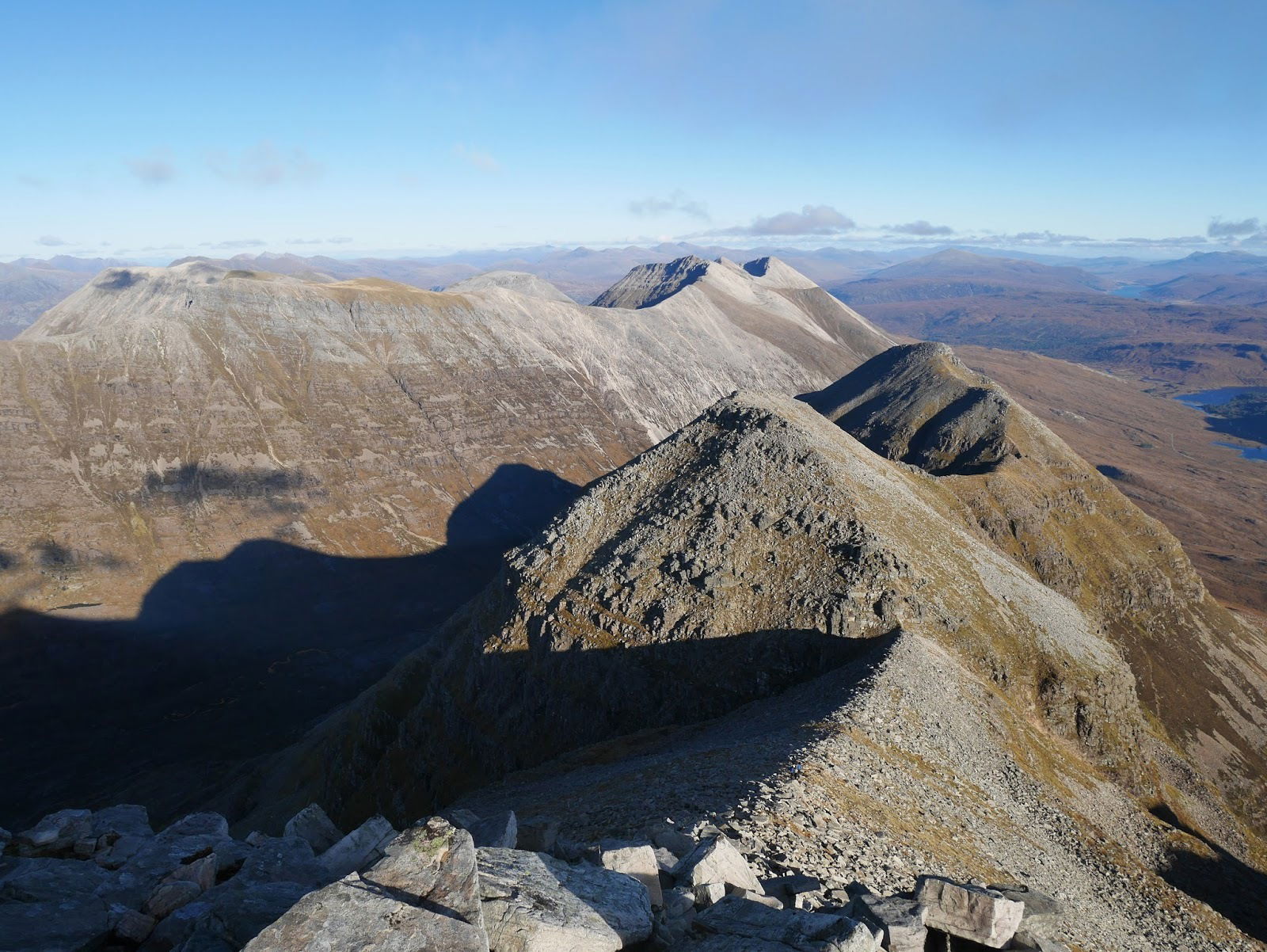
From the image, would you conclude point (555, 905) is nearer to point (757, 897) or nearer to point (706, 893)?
point (706, 893)

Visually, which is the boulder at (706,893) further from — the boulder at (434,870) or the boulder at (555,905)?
the boulder at (434,870)

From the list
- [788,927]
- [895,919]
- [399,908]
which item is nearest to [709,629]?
[895,919]

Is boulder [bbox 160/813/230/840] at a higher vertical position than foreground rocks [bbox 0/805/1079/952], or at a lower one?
lower

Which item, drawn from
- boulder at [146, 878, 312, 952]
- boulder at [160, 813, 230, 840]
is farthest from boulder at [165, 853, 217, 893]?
boulder at [160, 813, 230, 840]

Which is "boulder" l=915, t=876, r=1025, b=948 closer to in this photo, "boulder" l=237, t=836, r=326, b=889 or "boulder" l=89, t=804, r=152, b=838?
"boulder" l=237, t=836, r=326, b=889

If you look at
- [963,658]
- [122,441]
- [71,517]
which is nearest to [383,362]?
[122,441]

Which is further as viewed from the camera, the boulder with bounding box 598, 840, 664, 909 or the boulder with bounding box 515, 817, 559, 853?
the boulder with bounding box 515, 817, 559, 853

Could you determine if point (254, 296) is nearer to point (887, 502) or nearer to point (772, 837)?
point (887, 502)

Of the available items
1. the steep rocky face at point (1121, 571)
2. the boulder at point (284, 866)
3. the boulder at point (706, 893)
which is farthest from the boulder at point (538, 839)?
→ the steep rocky face at point (1121, 571)
